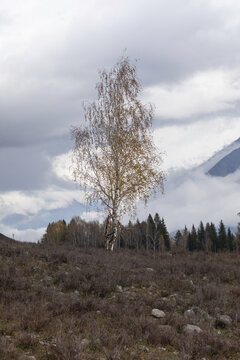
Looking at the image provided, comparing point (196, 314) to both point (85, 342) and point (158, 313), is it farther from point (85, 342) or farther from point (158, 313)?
point (85, 342)

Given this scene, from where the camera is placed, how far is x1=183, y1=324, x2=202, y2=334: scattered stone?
670 cm

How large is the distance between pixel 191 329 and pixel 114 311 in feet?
5.68

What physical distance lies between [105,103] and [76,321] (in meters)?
18.6

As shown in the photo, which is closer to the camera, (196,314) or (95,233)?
(196,314)

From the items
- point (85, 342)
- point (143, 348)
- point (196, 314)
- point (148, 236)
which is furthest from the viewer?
point (148, 236)

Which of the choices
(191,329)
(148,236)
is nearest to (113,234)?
→ (191,329)

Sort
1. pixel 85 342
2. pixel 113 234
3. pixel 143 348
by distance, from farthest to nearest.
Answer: pixel 113 234 → pixel 143 348 → pixel 85 342

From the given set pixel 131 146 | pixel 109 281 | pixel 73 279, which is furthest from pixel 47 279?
pixel 131 146

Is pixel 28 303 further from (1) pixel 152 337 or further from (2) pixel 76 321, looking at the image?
(1) pixel 152 337

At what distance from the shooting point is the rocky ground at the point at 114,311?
18.2 feet

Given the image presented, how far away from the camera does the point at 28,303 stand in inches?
291

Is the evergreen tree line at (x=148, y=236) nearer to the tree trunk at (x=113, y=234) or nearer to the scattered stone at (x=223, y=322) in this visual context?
the tree trunk at (x=113, y=234)

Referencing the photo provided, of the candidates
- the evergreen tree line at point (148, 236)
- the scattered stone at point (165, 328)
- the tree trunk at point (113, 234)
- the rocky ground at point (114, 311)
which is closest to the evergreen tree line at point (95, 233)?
the evergreen tree line at point (148, 236)

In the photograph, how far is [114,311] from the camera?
292 inches
